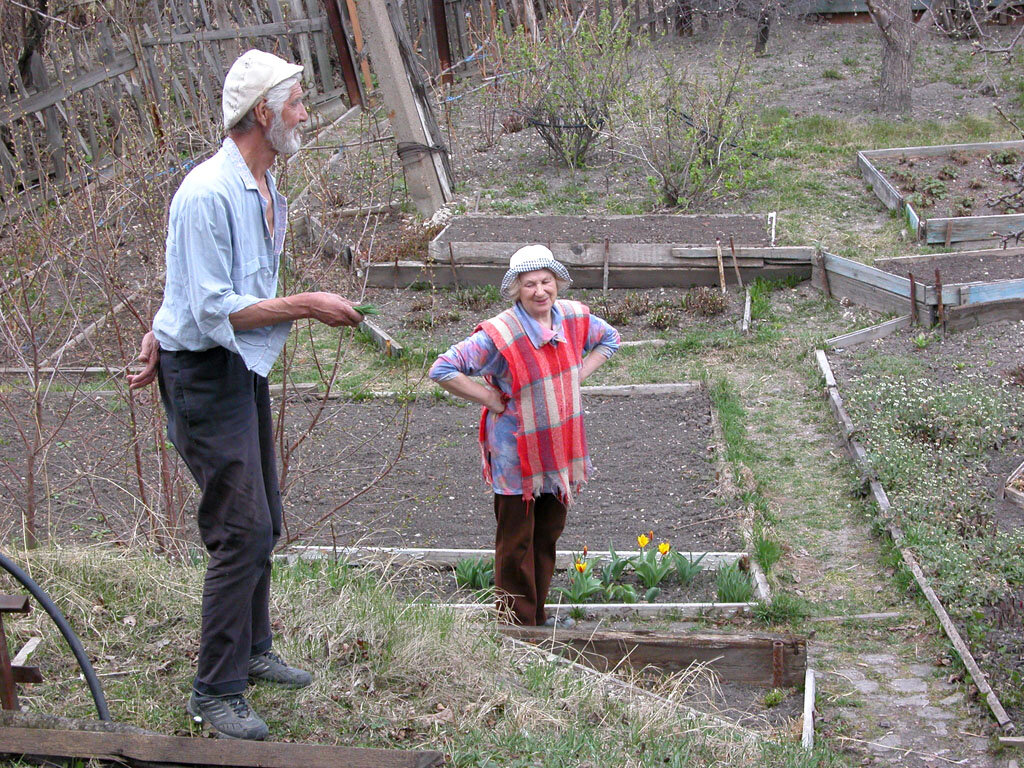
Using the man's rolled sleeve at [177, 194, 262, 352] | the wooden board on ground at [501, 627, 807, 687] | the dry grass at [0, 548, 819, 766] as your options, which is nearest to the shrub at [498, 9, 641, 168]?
the wooden board on ground at [501, 627, 807, 687]

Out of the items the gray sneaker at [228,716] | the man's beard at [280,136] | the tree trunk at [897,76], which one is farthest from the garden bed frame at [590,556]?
the tree trunk at [897,76]

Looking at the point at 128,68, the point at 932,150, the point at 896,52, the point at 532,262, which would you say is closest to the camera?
the point at 532,262

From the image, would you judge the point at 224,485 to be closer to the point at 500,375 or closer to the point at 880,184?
the point at 500,375

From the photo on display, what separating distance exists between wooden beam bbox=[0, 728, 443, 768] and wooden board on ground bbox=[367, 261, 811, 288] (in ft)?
22.7

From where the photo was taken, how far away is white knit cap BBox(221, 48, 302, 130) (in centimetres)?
297

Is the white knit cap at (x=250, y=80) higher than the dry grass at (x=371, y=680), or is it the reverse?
the white knit cap at (x=250, y=80)

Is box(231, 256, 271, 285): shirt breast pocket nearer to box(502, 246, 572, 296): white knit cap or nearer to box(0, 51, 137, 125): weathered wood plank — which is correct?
box(502, 246, 572, 296): white knit cap

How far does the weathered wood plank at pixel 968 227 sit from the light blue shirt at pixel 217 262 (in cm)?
831

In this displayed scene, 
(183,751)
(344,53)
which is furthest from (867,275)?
(344,53)

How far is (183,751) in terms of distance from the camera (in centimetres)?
298

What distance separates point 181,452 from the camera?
3.11m

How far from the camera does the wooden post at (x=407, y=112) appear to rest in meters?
11.2

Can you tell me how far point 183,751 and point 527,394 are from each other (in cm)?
207

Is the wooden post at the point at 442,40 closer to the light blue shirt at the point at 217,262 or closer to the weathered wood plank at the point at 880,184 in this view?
the weathered wood plank at the point at 880,184
